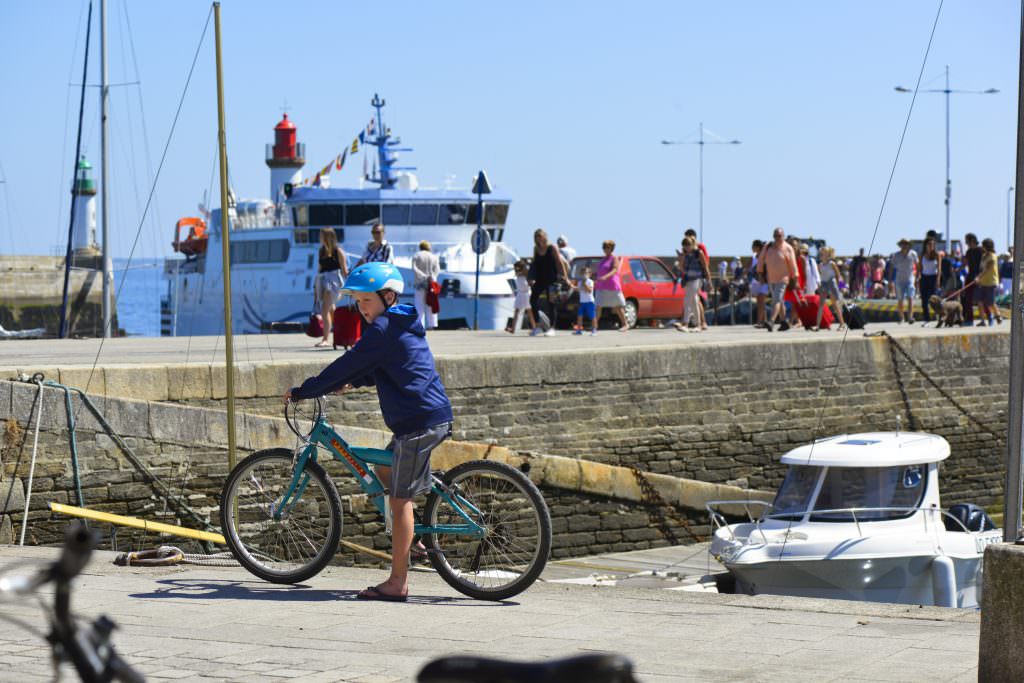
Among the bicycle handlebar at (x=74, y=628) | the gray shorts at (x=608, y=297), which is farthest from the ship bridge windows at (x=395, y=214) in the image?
the bicycle handlebar at (x=74, y=628)

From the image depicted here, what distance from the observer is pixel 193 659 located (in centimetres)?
610

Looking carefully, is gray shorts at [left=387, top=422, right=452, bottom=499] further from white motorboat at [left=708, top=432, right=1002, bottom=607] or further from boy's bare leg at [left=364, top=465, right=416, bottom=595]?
white motorboat at [left=708, top=432, right=1002, bottom=607]

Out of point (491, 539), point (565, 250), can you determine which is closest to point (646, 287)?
point (565, 250)

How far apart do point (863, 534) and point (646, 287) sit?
1750 cm

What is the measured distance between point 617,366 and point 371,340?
1095 centimetres

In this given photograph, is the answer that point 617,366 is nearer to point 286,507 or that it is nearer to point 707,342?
point 707,342

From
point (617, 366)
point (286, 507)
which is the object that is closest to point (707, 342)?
point (617, 366)

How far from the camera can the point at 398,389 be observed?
301 inches

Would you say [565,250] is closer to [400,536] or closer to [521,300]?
[521,300]

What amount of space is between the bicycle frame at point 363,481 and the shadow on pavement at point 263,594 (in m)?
0.34

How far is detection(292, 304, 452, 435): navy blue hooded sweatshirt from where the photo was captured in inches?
299

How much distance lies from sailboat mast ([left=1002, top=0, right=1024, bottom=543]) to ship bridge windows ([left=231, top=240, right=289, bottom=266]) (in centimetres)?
3295

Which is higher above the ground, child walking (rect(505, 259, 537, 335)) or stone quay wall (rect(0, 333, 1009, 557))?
child walking (rect(505, 259, 537, 335))

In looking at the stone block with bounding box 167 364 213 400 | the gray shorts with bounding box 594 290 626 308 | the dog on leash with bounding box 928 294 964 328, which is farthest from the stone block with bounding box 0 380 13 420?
the dog on leash with bounding box 928 294 964 328
